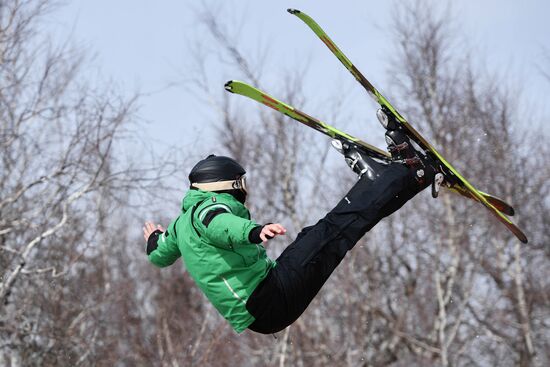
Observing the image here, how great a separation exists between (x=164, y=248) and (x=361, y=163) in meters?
1.23

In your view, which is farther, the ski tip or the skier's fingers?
the ski tip

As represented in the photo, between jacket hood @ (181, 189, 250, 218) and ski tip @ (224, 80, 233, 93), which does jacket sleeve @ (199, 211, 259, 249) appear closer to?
jacket hood @ (181, 189, 250, 218)

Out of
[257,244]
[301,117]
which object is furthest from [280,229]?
[301,117]

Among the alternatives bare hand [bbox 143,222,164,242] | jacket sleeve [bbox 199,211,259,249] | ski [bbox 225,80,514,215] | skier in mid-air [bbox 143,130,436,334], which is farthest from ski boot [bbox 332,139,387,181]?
bare hand [bbox 143,222,164,242]

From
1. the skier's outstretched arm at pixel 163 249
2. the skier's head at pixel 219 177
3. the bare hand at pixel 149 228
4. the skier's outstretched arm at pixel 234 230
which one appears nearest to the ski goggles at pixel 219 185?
the skier's head at pixel 219 177

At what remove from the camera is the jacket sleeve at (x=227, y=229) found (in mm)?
3744

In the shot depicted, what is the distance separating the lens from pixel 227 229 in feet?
12.5

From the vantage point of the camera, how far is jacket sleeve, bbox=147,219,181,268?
15.1ft

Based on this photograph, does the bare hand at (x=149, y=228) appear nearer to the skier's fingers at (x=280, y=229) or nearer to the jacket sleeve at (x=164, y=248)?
the jacket sleeve at (x=164, y=248)

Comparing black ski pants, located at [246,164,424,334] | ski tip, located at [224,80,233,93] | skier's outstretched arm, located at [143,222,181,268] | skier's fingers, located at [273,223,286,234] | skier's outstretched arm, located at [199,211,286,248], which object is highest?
ski tip, located at [224,80,233,93]

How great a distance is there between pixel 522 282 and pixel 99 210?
10.4 m

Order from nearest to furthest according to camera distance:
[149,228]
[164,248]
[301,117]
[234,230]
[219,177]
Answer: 1. [234,230]
2. [219,177]
3. [164,248]
4. [149,228]
5. [301,117]

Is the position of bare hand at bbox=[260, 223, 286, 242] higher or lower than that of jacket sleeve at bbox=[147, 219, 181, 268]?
lower

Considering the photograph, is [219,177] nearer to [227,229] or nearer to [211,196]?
[211,196]
